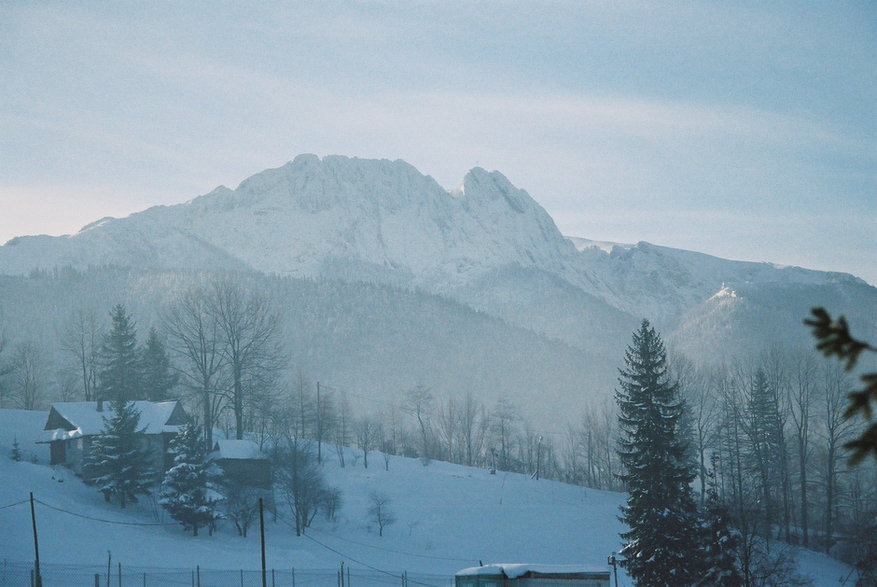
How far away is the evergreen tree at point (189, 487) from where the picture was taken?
51812 mm

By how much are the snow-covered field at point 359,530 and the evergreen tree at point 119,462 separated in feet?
3.28

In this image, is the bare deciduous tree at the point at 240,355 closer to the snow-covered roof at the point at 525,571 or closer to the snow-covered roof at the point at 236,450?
the snow-covered roof at the point at 236,450

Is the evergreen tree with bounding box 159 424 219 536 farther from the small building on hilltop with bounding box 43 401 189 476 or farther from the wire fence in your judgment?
the wire fence

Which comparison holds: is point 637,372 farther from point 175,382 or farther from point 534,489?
point 175,382

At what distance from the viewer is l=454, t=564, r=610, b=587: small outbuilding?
32.1 metres

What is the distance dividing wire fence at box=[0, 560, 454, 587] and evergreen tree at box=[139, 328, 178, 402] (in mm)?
30874

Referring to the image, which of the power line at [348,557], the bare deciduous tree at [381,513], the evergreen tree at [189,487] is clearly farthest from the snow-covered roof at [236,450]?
the bare deciduous tree at [381,513]

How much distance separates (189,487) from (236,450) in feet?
32.0

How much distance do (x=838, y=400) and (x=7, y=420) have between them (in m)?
67.1

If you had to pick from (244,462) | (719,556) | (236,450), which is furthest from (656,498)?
(236,450)

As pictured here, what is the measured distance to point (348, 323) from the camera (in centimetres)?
19988

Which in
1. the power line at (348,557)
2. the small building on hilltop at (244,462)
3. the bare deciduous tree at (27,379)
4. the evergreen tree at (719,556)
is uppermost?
the bare deciduous tree at (27,379)

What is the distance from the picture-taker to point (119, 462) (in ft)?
178

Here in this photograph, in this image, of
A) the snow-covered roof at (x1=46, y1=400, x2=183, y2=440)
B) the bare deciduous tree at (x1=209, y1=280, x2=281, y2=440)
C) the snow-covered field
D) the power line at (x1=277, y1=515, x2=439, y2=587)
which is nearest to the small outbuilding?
the power line at (x1=277, y1=515, x2=439, y2=587)
